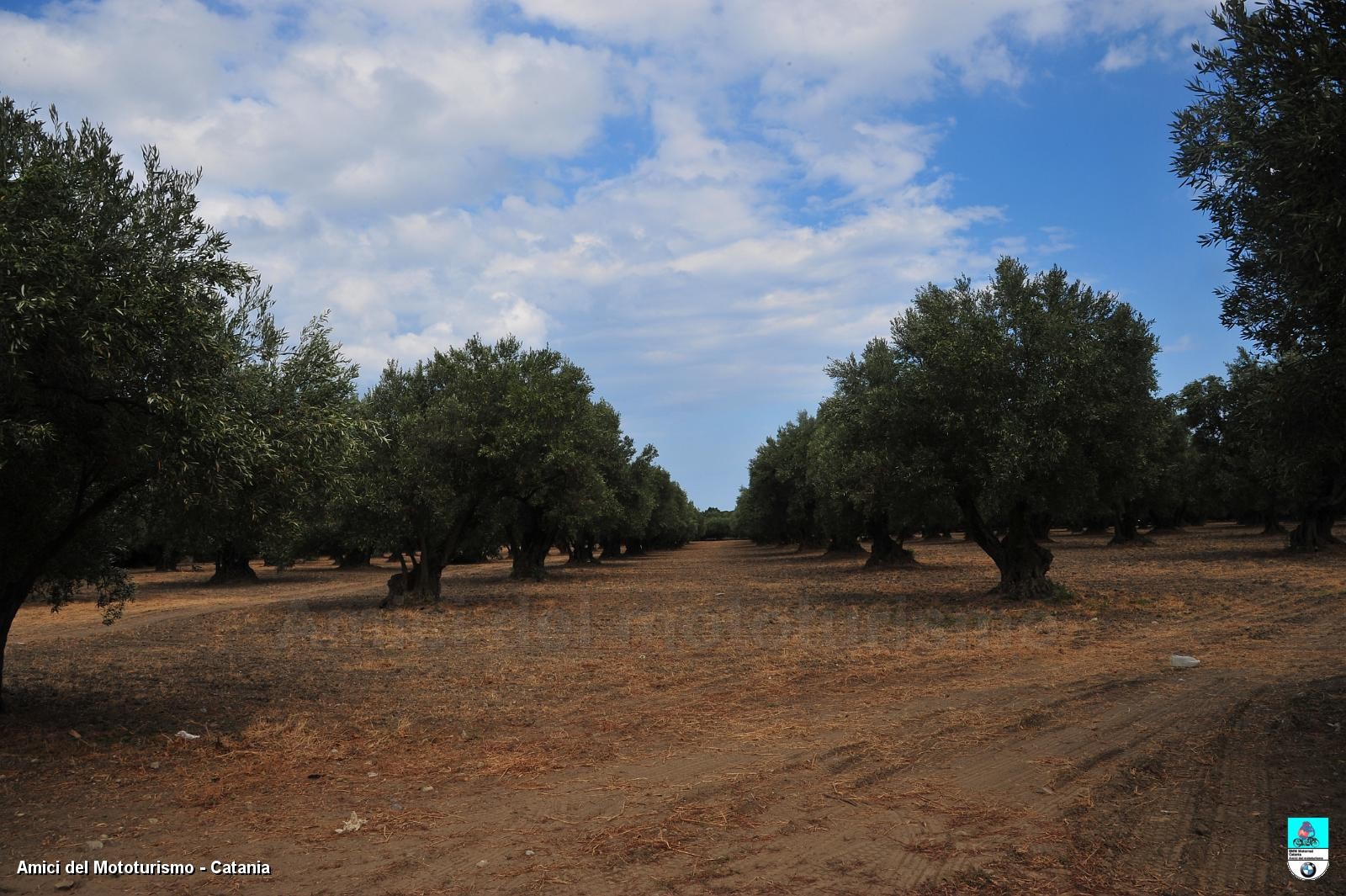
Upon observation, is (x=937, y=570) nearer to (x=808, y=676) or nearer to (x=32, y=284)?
(x=808, y=676)

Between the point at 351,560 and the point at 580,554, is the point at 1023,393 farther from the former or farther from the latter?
the point at 351,560

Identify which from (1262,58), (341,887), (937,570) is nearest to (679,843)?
(341,887)

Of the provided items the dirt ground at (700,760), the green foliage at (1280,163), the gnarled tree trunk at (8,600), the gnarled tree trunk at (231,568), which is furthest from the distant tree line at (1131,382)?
the gnarled tree trunk at (231,568)

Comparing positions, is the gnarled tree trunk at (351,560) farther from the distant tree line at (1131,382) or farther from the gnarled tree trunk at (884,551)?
the gnarled tree trunk at (884,551)

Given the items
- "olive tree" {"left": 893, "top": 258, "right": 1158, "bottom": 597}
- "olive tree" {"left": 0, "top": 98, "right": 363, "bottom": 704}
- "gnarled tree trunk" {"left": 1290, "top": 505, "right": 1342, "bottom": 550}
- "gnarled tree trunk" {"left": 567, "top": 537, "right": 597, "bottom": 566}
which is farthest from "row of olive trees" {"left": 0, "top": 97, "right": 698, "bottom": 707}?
"gnarled tree trunk" {"left": 567, "top": 537, "right": 597, "bottom": 566}

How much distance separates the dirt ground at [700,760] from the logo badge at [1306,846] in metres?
0.11

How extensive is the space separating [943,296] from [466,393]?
15.4 metres

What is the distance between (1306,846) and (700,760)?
5.01 meters

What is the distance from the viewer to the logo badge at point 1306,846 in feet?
18.2

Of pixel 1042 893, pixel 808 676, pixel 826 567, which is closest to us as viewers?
pixel 1042 893

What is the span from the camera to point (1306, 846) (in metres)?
5.93

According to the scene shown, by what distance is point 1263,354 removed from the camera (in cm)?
933

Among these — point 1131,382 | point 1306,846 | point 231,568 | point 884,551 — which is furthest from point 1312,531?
point 231,568

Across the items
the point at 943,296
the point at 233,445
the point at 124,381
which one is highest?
the point at 943,296
